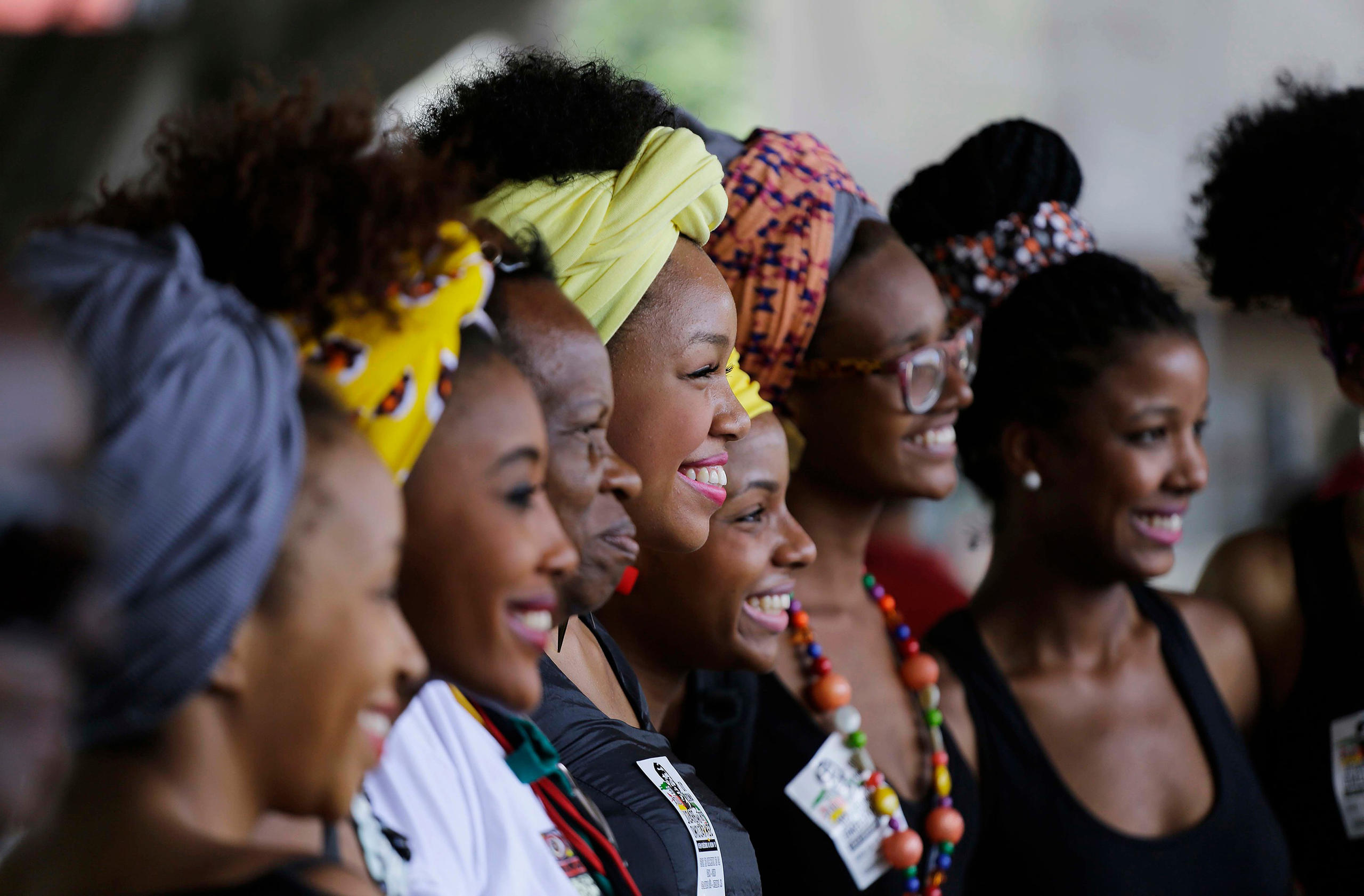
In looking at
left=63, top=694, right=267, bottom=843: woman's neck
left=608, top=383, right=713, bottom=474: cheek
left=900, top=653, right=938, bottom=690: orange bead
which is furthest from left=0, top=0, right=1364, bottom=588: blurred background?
left=63, top=694, right=267, bottom=843: woman's neck

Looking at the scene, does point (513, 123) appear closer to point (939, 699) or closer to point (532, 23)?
point (939, 699)

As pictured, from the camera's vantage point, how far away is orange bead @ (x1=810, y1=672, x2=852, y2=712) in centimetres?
277

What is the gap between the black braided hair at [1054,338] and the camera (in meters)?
3.06

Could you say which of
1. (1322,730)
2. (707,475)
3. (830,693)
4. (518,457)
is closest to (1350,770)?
(1322,730)

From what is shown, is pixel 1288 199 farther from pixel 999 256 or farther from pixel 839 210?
pixel 839 210

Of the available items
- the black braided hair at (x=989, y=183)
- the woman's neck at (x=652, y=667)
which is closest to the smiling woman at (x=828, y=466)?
the woman's neck at (x=652, y=667)

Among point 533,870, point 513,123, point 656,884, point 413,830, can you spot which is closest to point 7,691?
point 413,830

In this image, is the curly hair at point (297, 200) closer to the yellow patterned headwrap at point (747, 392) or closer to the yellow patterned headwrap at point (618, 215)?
the yellow patterned headwrap at point (618, 215)

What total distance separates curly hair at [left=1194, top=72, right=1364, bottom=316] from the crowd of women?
0.01 m

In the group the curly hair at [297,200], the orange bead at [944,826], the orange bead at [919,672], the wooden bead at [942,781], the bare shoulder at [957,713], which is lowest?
the orange bead at [944,826]

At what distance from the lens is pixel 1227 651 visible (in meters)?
3.25

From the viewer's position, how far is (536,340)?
5.20ft

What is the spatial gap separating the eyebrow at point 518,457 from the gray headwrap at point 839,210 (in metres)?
1.48

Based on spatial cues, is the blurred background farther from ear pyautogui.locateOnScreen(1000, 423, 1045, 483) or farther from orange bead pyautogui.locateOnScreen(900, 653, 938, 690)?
orange bead pyautogui.locateOnScreen(900, 653, 938, 690)
